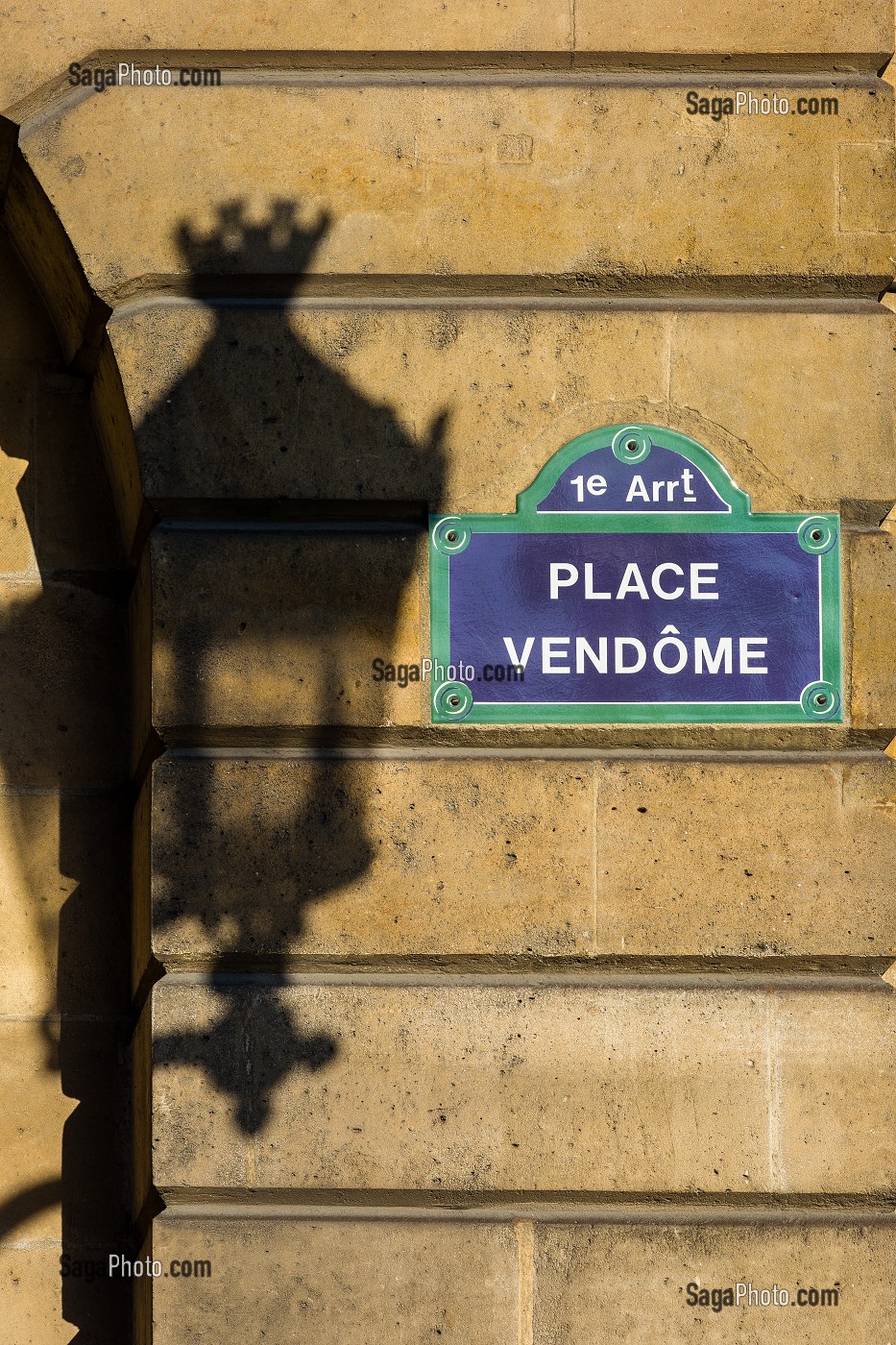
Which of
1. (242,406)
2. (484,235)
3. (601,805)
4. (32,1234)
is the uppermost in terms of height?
(484,235)

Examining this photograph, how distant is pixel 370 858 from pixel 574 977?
0.66 meters

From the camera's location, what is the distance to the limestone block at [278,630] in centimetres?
355

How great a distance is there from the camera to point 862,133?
3.65 m

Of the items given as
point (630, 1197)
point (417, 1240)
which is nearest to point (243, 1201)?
point (417, 1240)

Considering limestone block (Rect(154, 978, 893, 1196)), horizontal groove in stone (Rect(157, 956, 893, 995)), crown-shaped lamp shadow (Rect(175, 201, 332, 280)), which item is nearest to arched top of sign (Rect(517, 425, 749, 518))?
crown-shaped lamp shadow (Rect(175, 201, 332, 280))

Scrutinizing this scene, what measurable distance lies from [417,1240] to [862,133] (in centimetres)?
338

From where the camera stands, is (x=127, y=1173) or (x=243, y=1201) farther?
(x=127, y=1173)

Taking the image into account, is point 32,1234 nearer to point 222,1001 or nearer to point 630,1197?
point 222,1001

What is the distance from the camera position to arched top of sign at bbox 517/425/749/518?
3590 millimetres

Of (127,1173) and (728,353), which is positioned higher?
(728,353)

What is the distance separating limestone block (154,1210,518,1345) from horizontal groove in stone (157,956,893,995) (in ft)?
2.15
